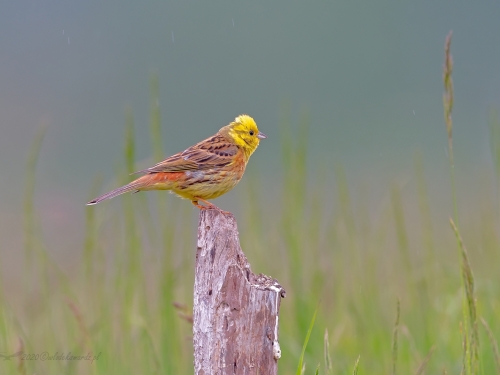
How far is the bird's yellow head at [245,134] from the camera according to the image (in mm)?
6117

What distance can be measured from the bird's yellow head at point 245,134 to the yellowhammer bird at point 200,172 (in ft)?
0.11

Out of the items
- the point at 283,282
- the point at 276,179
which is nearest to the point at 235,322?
the point at 283,282

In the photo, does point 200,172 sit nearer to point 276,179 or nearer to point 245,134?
point 245,134

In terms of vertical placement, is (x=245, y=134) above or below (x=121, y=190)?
above

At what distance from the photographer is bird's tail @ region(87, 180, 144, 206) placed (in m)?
4.72

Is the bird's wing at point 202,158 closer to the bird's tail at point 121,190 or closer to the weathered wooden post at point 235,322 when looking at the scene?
the bird's tail at point 121,190

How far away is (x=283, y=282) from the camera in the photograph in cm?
597

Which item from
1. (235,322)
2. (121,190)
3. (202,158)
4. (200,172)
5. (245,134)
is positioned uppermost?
(245,134)

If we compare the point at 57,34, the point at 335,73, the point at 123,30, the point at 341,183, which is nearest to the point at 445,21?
the point at 335,73

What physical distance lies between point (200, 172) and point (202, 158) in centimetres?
15

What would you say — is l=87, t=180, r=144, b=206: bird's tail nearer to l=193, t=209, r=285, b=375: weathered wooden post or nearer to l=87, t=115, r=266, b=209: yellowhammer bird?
l=87, t=115, r=266, b=209: yellowhammer bird

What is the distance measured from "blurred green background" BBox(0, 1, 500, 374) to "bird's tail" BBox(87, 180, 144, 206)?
7cm

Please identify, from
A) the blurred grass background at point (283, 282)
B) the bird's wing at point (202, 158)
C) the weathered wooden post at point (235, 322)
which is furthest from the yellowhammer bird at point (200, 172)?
the weathered wooden post at point (235, 322)

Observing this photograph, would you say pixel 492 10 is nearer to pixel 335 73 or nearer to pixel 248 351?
pixel 335 73
